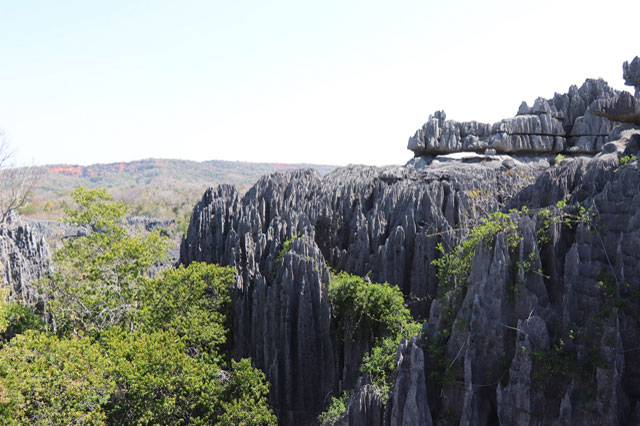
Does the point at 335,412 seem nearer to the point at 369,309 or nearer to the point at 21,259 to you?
the point at 369,309

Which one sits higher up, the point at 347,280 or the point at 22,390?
the point at 347,280

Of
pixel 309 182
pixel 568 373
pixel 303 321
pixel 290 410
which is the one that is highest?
pixel 309 182

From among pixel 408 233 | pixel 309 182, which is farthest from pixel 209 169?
pixel 408 233

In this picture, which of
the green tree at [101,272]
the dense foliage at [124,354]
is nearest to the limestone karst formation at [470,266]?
the dense foliage at [124,354]

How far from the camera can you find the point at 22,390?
13383 mm

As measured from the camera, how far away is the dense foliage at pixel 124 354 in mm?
13398

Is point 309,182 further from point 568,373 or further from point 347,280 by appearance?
point 568,373

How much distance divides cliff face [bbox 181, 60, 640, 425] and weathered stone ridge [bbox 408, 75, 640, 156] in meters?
16.0

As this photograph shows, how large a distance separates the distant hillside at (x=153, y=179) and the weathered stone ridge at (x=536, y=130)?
57550mm

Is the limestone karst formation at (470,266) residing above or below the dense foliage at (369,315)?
above

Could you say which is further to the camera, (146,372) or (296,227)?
(296,227)

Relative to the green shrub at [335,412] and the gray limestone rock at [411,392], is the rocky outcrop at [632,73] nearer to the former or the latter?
the gray limestone rock at [411,392]

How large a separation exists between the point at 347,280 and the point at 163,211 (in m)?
69.8

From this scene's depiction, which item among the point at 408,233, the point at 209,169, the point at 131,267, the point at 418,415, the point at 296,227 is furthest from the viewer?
the point at 209,169
